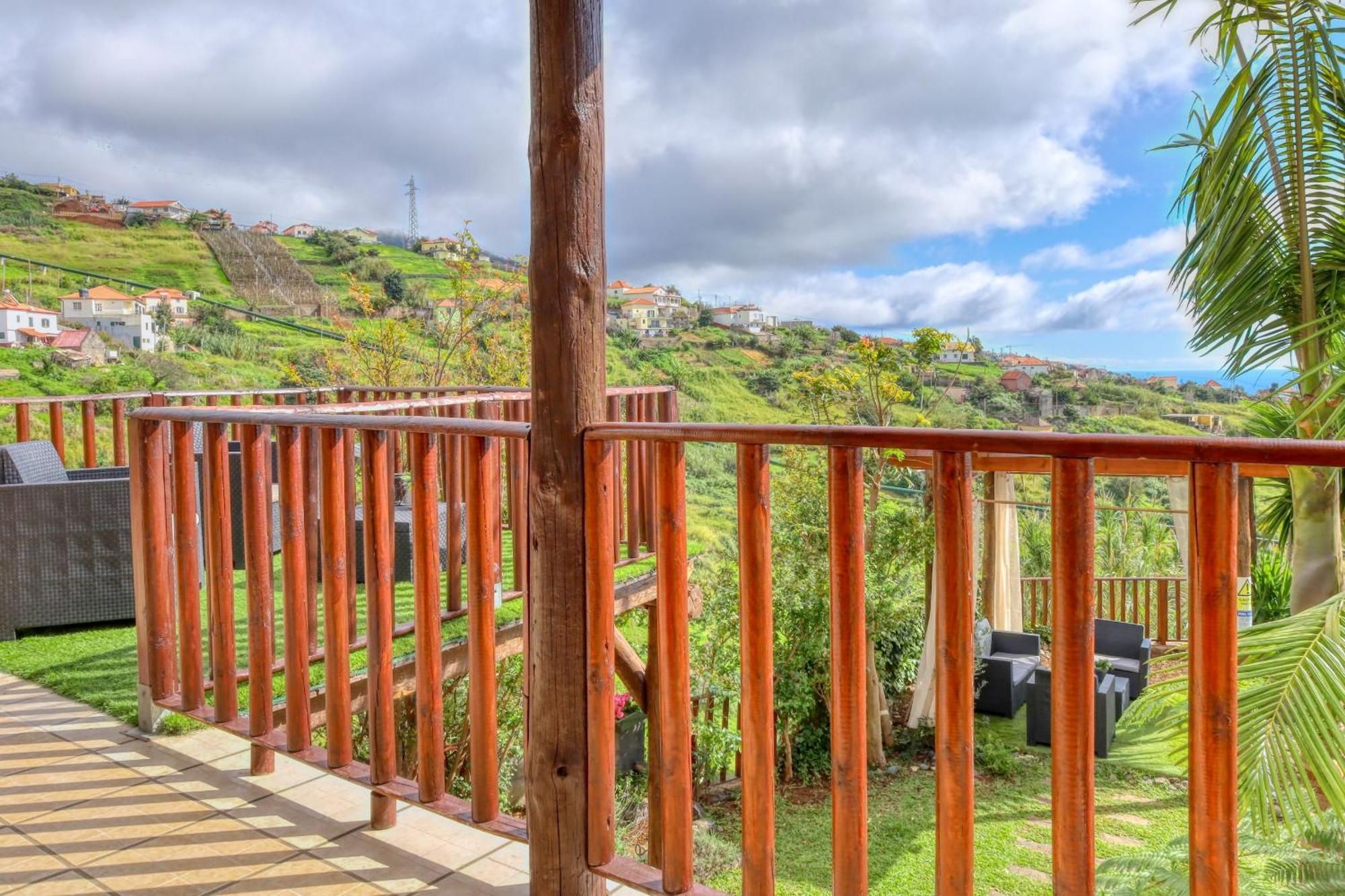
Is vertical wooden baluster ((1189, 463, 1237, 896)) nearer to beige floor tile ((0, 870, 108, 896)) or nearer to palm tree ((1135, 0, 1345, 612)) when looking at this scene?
beige floor tile ((0, 870, 108, 896))

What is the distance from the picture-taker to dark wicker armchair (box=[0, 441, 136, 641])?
3.56m

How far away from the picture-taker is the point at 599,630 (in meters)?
1.63

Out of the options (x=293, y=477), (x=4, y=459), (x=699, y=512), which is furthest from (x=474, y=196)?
(x=293, y=477)

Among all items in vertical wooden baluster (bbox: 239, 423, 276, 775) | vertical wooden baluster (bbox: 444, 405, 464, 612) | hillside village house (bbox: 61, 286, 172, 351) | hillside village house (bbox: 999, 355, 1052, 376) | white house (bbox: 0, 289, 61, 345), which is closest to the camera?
vertical wooden baluster (bbox: 239, 423, 276, 775)

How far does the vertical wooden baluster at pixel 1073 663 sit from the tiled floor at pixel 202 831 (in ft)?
3.65

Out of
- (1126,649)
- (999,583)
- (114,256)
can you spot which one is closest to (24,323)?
(114,256)

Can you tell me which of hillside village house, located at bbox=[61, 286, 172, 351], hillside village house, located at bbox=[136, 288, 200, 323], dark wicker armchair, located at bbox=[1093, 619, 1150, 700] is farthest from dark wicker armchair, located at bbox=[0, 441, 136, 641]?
hillside village house, located at bbox=[136, 288, 200, 323]

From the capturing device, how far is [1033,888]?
17.0 ft

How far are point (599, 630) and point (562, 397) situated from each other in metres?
0.42

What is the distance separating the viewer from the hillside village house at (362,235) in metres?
22.7

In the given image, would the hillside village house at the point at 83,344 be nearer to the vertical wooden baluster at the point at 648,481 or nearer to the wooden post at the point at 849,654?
the vertical wooden baluster at the point at 648,481

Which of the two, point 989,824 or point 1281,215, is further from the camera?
point 989,824

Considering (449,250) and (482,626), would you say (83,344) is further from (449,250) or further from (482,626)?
(482,626)

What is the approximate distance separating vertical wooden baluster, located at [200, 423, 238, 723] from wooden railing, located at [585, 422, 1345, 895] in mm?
1135
